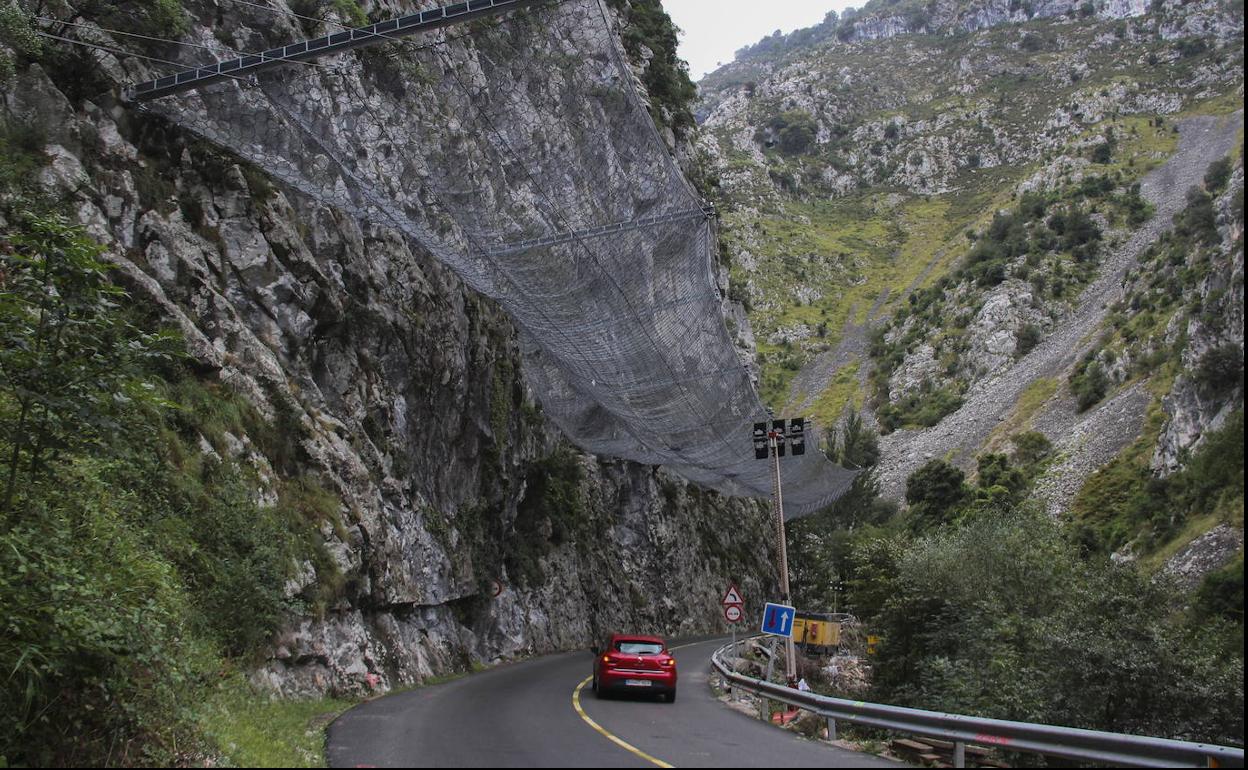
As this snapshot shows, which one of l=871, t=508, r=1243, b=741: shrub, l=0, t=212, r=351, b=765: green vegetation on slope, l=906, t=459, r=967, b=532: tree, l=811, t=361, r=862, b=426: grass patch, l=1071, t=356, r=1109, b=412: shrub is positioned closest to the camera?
l=0, t=212, r=351, b=765: green vegetation on slope

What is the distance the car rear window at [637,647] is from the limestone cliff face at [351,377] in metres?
4.04

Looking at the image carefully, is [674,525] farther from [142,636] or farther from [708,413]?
[142,636]

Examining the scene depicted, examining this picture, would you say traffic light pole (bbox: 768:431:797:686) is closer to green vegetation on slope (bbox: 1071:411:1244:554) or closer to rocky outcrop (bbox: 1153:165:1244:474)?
green vegetation on slope (bbox: 1071:411:1244:554)

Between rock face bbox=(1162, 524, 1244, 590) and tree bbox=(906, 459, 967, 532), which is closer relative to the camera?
rock face bbox=(1162, 524, 1244, 590)

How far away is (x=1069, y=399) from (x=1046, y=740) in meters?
78.3

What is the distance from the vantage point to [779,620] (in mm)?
13477

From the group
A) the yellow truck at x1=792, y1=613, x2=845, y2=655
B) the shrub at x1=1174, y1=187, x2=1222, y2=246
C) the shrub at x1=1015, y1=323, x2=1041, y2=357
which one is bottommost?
the yellow truck at x1=792, y1=613, x2=845, y2=655

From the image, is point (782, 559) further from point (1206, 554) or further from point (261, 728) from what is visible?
point (1206, 554)

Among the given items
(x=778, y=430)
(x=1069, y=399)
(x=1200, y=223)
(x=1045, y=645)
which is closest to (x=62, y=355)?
(x=778, y=430)

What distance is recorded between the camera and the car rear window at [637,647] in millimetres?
13406

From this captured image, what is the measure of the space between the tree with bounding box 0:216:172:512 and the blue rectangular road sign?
950 cm

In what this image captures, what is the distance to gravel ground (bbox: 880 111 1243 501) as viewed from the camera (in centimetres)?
6119

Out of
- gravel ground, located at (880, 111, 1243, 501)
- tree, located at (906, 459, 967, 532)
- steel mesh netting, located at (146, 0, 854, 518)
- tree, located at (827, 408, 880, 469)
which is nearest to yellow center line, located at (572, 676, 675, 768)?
steel mesh netting, located at (146, 0, 854, 518)

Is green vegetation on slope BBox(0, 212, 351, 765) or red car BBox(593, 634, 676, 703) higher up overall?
green vegetation on slope BBox(0, 212, 351, 765)
